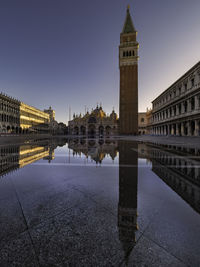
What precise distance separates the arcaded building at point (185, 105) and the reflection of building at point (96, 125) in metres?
44.8

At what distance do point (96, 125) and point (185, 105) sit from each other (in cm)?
5879

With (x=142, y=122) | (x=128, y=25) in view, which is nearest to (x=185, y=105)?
(x=128, y=25)

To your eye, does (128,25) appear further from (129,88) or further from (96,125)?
(96,125)

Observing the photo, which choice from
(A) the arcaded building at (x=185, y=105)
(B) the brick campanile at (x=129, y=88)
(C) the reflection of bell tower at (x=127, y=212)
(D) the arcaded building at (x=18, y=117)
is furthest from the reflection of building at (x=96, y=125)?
(C) the reflection of bell tower at (x=127, y=212)

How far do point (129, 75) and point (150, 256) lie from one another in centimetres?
5290

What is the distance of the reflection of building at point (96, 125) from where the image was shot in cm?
8125

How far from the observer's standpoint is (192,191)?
261 centimetres

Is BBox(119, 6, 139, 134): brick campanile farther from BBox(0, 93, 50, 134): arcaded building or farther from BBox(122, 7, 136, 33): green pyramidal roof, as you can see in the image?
BBox(0, 93, 50, 134): arcaded building

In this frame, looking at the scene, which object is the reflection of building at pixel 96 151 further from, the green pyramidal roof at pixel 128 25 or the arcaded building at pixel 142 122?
the arcaded building at pixel 142 122

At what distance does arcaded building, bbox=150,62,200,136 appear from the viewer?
23.8 m

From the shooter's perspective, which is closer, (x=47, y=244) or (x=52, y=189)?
(x=47, y=244)

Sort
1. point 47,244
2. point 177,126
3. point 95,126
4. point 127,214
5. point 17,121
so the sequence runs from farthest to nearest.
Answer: point 95,126
point 17,121
point 177,126
point 127,214
point 47,244

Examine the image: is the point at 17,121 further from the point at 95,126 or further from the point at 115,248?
the point at 115,248

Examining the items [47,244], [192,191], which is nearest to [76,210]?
[47,244]
